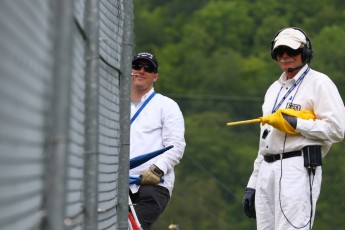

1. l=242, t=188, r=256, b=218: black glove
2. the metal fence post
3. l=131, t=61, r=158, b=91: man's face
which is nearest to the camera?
the metal fence post

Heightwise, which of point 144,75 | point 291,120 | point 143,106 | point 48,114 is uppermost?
point 144,75

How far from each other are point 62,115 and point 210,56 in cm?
7689

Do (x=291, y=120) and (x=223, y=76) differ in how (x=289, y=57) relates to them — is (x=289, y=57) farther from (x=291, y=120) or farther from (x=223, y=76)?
(x=223, y=76)

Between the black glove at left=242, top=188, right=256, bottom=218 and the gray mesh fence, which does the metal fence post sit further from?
the black glove at left=242, top=188, right=256, bottom=218

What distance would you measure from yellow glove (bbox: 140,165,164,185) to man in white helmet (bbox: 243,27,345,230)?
955 millimetres

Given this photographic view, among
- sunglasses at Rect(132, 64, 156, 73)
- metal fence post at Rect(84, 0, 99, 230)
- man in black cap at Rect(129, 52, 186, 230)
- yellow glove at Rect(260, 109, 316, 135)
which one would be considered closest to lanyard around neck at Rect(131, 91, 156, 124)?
man in black cap at Rect(129, 52, 186, 230)

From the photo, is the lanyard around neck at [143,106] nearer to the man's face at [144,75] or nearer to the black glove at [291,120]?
the man's face at [144,75]

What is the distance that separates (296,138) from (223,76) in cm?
6420

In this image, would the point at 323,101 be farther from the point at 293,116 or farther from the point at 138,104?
the point at 138,104

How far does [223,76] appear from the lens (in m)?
73.0

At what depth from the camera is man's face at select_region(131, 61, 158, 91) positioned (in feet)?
33.3

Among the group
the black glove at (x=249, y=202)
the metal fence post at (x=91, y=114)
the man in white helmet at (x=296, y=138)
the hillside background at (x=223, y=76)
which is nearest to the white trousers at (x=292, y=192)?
the man in white helmet at (x=296, y=138)

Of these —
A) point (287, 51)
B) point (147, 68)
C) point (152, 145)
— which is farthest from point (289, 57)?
point (147, 68)

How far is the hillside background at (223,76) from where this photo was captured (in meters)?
18.5
